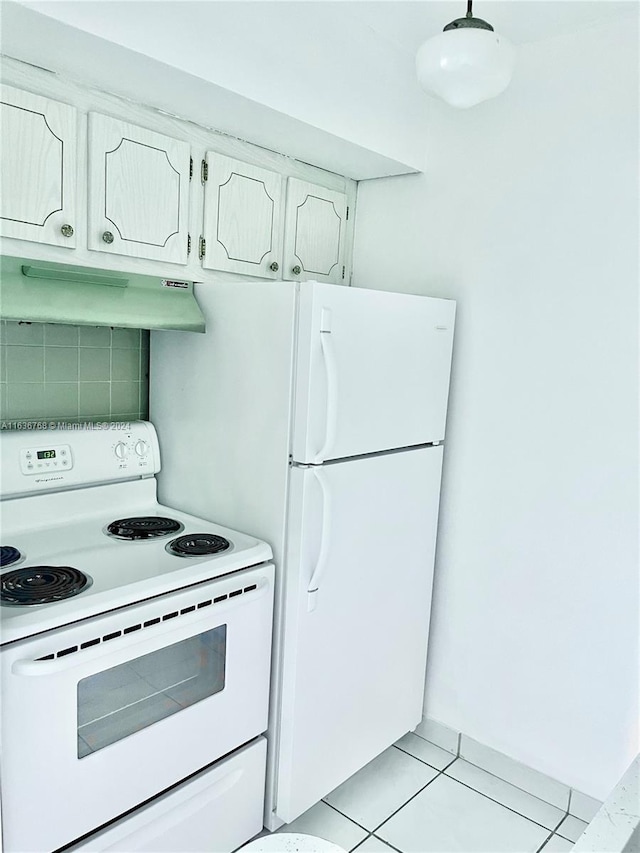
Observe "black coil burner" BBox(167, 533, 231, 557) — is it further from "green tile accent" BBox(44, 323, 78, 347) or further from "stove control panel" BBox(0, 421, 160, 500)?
"green tile accent" BBox(44, 323, 78, 347)

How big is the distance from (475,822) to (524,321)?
5.43 ft

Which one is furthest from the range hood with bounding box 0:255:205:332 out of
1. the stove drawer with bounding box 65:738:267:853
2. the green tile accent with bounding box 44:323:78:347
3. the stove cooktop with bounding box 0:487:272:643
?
the stove drawer with bounding box 65:738:267:853

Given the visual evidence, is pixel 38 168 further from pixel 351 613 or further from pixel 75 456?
pixel 351 613

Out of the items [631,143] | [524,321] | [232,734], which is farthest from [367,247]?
[232,734]

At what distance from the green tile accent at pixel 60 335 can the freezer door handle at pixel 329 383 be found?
848 millimetres

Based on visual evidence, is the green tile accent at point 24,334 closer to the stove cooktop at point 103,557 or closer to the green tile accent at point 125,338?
the green tile accent at point 125,338

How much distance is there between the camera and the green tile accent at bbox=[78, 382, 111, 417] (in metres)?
2.18

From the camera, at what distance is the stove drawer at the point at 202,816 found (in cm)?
162

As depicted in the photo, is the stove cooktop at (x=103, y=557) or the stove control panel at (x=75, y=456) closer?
the stove cooktop at (x=103, y=557)

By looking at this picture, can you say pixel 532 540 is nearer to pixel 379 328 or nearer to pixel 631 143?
pixel 379 328

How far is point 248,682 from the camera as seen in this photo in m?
1.89

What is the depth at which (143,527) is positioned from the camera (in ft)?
6.68

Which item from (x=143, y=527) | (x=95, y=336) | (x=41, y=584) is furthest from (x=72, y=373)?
(x=41, y=584)

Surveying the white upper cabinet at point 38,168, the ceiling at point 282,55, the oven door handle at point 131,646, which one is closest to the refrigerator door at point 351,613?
the oven door handle at point 131,646
